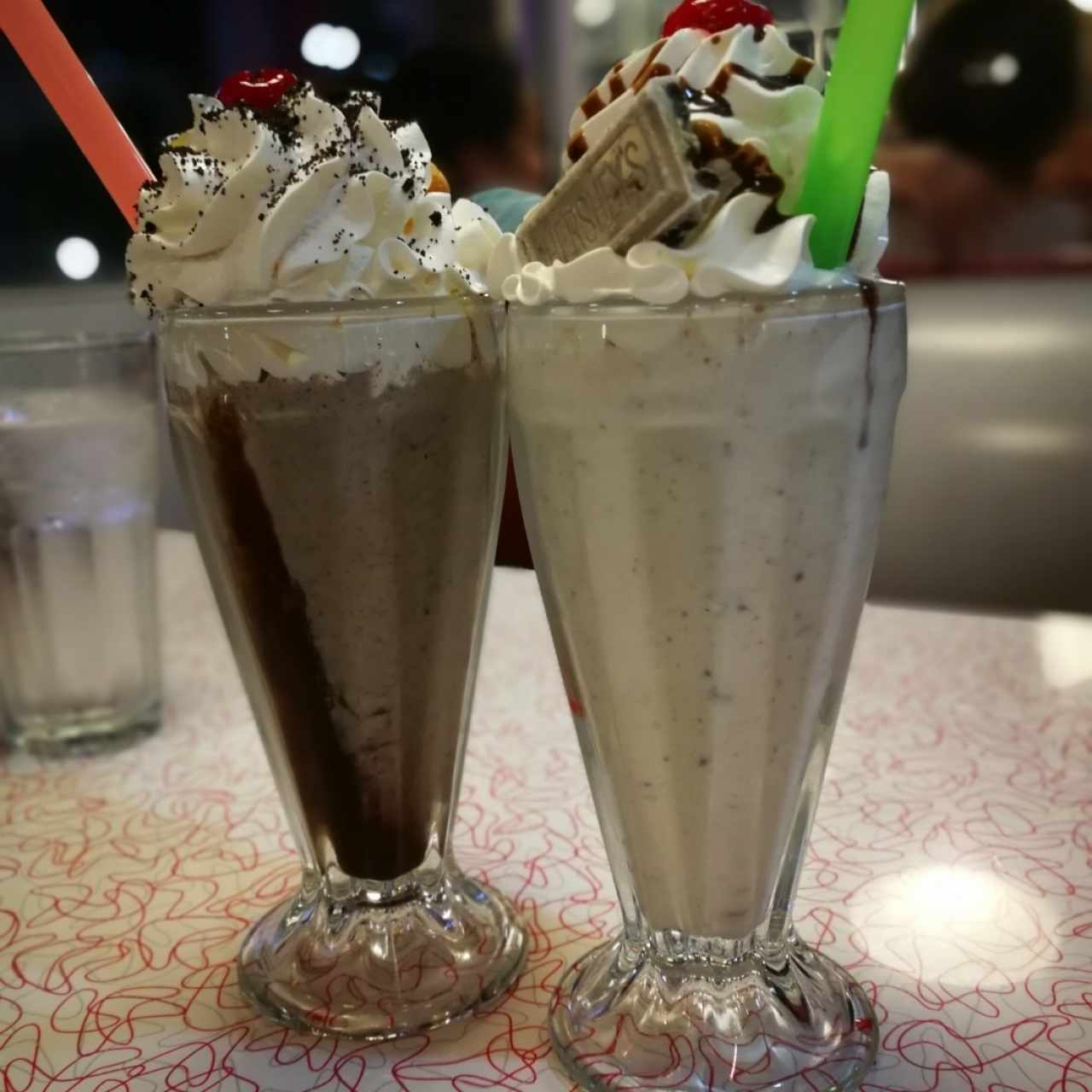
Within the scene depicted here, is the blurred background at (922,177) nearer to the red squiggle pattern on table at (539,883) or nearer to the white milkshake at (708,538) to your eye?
the red squiggle pattern on table at (539,883)

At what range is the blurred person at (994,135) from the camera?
216cm

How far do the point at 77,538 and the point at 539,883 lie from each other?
1.82 ft

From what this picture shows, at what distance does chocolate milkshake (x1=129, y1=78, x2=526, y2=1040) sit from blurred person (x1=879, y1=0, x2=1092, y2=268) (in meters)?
1.95

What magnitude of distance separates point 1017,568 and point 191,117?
5.21 feet

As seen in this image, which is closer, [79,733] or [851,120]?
[851,120]

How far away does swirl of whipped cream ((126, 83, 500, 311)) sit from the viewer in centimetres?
55

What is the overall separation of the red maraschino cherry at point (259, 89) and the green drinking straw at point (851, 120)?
29 centimetres

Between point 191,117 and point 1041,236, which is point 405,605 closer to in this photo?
point 191,117

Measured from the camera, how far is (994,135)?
222 centimetres

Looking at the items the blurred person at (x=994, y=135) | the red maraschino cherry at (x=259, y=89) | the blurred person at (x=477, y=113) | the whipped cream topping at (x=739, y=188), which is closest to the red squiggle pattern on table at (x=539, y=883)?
the whipped cream topping at (x=739, y=188)

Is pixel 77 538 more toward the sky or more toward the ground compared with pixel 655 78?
more toward the ground

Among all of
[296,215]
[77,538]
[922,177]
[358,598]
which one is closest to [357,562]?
[358,598]

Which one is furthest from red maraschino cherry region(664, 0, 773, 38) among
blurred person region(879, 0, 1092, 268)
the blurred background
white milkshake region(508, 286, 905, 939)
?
blurred person region(879, 0, 1092, 268)

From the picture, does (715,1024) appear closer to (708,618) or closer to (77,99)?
(708,618)
